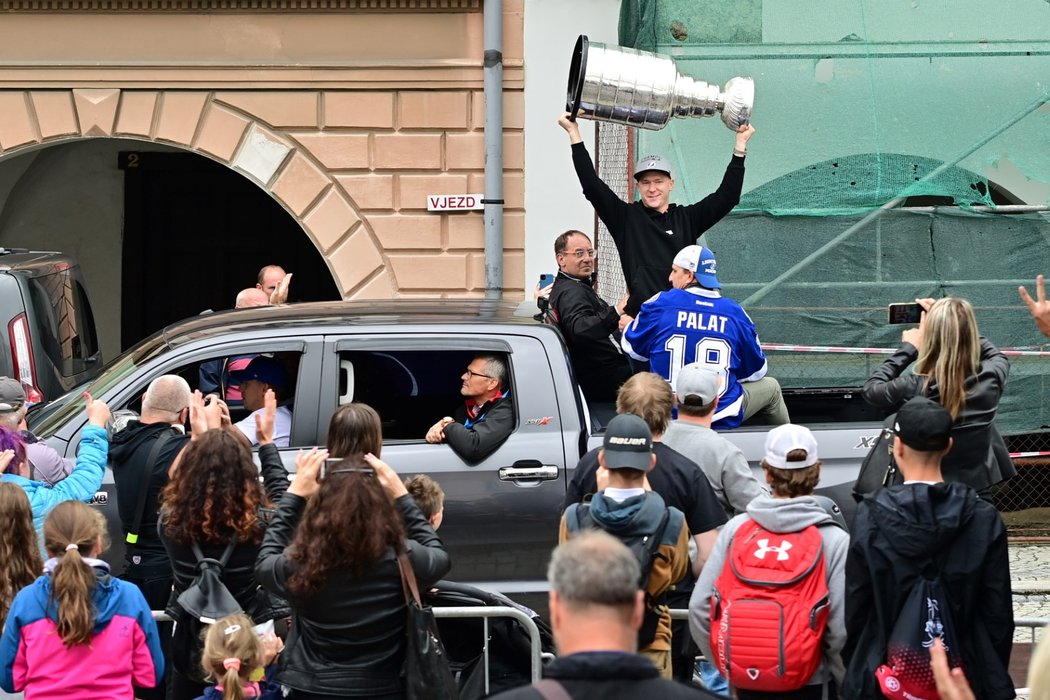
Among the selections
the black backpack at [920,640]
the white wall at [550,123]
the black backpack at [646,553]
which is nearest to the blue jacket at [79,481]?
the black backpack at [646,553]

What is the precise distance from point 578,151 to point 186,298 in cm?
959

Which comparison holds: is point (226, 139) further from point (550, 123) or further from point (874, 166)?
point (874, 166)

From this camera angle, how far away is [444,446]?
6516 mm

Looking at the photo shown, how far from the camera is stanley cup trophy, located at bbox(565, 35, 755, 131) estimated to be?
861 centimetres

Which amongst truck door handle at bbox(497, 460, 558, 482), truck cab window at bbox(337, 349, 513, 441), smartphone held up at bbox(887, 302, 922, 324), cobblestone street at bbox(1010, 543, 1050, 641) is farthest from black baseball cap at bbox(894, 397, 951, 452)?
cobblestone street at bbox(1010, 543, 1050, 641)

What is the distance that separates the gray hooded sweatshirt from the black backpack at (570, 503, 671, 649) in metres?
0.14

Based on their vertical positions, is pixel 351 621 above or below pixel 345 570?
below

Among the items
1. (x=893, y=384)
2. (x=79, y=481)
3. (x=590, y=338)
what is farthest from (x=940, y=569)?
(x=79, y=481)

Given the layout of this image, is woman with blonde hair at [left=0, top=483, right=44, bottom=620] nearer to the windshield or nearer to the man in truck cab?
the windshield

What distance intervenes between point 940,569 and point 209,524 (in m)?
2.46

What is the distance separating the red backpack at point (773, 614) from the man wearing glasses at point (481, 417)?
80.9 inches

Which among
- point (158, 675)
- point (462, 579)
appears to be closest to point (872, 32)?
point (462, 579)

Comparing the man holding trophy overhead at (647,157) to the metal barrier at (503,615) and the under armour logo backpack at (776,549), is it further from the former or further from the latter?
the under armour logo backpack at (776,549)

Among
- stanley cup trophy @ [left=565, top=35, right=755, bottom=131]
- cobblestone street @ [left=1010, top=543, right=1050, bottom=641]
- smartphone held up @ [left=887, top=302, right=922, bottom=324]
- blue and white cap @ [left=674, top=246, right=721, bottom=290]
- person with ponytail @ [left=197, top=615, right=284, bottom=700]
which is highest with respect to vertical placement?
stanley cup trophy @ [left=565, top=35, right=755, bottom=131]
